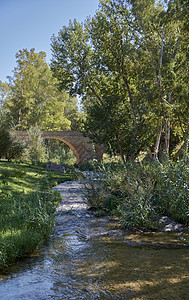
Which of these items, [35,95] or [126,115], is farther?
[35,95]

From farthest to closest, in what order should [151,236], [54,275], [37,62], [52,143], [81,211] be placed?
[52,143] → [37,62] → [81,211] → [151,236] → [54,275]

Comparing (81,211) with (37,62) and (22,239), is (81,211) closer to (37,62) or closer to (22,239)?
(22,239)

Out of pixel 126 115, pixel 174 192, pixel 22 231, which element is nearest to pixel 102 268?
pixel 22 231

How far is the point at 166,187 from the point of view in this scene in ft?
22.5

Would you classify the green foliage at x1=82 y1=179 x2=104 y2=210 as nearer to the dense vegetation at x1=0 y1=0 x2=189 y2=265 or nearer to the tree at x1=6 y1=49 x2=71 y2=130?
the dense vegetation at x1=0 y1=0 x2=189 y2=265

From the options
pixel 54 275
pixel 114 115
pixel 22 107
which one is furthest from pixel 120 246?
pixel 22 107

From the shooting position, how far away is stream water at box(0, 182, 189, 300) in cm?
344

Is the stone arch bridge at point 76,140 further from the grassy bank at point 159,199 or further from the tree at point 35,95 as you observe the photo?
the grassy bank at point 159,199

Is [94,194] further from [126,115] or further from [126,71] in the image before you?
[126,71]

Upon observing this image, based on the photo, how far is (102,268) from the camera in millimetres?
4211

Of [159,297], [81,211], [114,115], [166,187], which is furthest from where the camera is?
[114,115]

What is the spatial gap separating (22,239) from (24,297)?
1388 millimetres

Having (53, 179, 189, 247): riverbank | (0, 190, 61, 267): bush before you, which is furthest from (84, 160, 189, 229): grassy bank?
(0, 190, 61, 267): bush

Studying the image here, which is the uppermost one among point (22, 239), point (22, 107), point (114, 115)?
point (22, 107)
